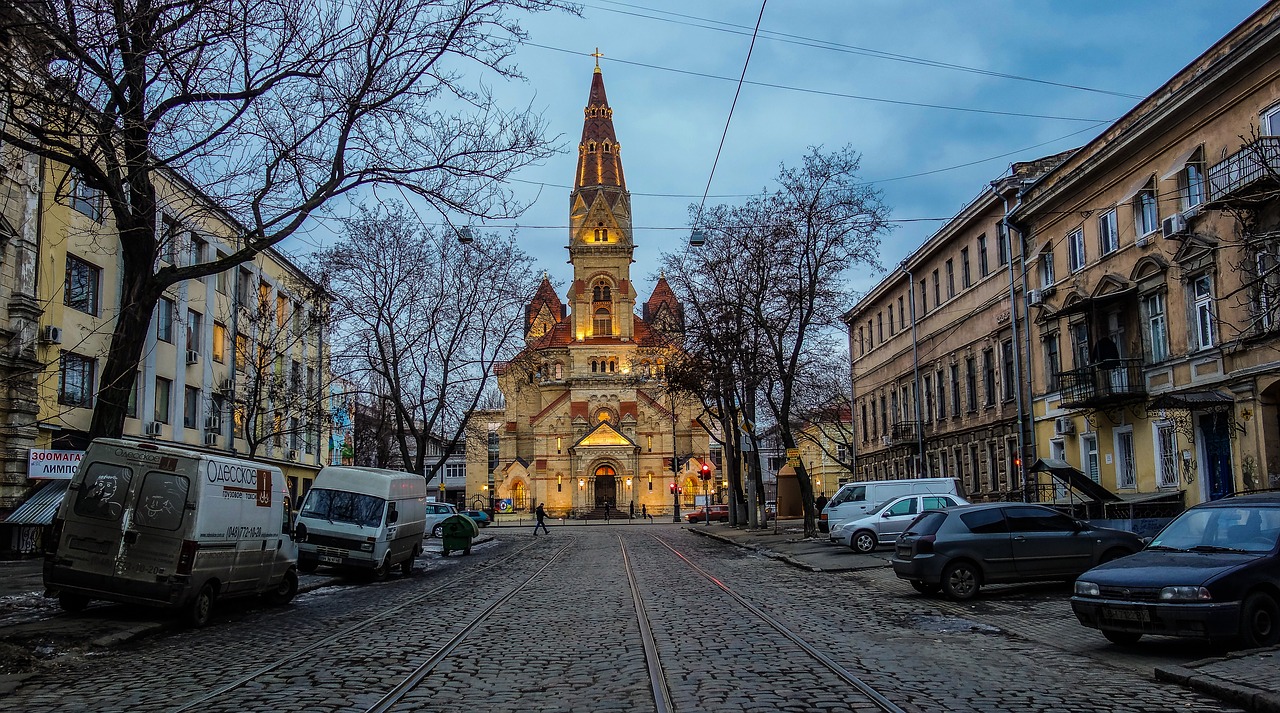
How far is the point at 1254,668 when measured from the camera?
869cm

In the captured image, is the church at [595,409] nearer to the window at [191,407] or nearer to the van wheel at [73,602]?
the window at [191,407]

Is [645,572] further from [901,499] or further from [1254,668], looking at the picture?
[1254,668]

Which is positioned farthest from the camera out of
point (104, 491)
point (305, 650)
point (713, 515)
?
point (713, 515)

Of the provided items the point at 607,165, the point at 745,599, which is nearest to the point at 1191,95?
the point at 745,599

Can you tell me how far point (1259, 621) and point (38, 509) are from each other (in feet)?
80.7

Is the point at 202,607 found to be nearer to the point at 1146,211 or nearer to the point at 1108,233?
the point at 1146,211

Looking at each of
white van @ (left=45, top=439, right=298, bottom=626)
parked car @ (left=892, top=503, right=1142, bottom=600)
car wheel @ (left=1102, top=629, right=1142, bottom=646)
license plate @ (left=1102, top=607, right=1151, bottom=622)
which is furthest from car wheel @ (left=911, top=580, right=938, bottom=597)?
white van @ (left=45, top=439, right=298, bottom=626)

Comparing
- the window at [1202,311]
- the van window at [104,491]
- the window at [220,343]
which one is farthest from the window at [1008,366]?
the window at [220,343]

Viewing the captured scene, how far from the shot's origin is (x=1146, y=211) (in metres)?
25.1

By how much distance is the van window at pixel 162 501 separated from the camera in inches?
535

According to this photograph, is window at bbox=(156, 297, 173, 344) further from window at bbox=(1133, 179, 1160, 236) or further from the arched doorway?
the arched doorway

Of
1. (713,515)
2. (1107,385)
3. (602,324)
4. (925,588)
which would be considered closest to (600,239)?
(602,324)

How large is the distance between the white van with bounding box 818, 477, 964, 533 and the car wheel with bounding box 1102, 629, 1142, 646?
18120 mm

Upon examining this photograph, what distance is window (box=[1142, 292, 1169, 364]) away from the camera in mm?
24609
